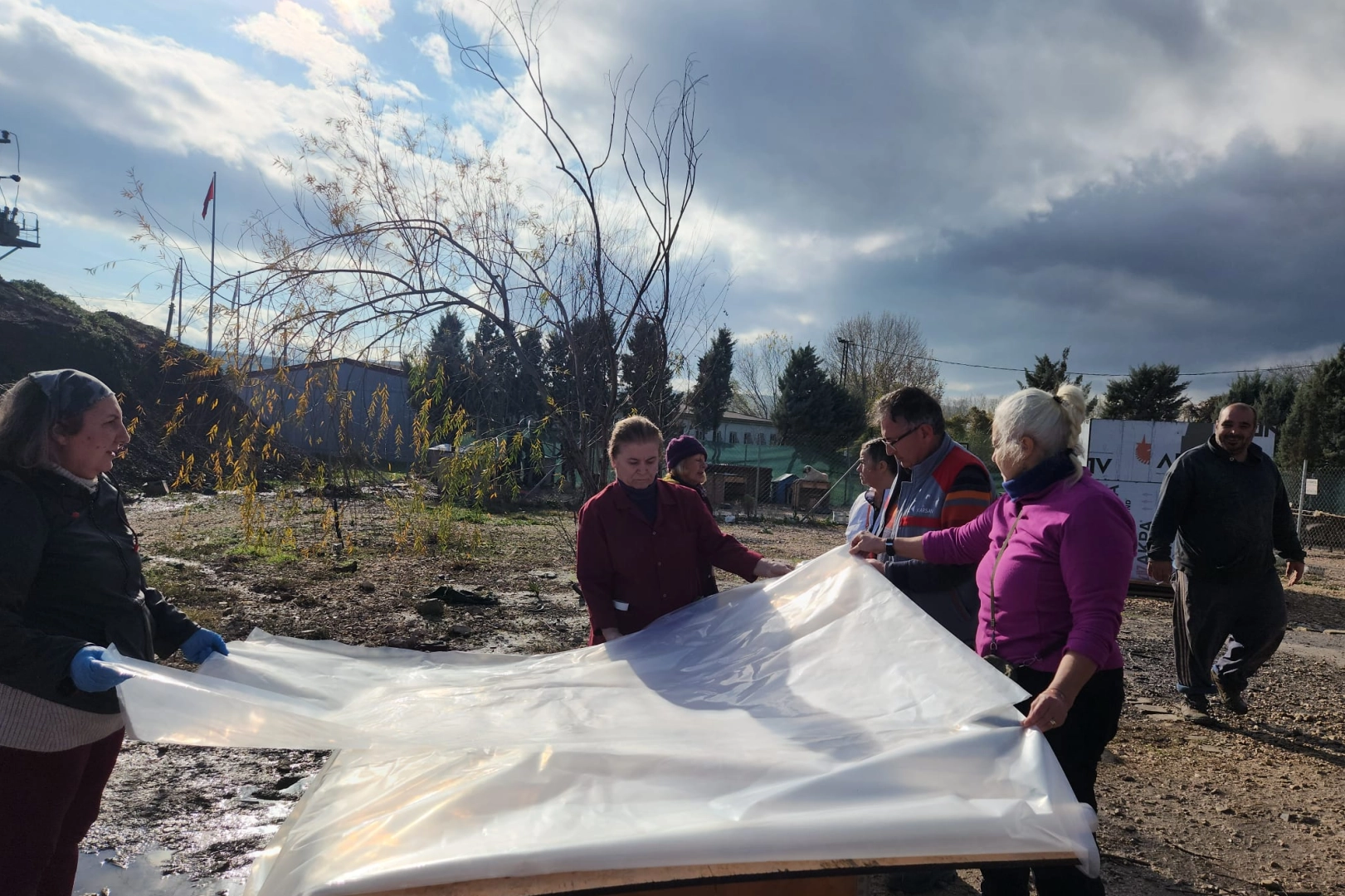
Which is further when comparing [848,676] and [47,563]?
[848,676]

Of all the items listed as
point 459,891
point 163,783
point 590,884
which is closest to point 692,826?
point 590,884

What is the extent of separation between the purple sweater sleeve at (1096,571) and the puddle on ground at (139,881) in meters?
2.67

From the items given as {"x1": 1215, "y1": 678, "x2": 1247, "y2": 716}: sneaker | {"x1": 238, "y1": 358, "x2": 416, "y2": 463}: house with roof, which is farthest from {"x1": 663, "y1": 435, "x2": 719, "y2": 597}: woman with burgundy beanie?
{"x1": 1215, "y1": 678, "x2": 1247, "y2": 716}: sneaker

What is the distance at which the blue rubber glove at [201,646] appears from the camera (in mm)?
2260

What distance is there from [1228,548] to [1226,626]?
46 cm

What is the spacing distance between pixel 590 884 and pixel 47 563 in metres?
1.50

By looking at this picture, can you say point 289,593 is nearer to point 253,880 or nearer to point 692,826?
point 253,880

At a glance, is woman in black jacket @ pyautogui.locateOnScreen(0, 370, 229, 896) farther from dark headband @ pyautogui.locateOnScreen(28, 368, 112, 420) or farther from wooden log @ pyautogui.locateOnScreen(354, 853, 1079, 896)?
wooden log @ pyautogui.locateOnScreen(354, 853, 1079, 896)

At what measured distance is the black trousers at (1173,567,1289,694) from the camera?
4262 mm

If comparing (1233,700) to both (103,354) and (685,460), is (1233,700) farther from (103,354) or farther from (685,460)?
(103,354)

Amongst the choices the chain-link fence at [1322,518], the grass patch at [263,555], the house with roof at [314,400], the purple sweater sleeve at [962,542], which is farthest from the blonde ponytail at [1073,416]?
the chain-link fence at [1322,518]

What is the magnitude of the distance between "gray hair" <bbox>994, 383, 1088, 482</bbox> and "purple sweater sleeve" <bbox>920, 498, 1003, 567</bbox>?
0.32 m

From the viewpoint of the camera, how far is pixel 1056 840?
1404 mm

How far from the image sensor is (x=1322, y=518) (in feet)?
56.4
